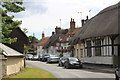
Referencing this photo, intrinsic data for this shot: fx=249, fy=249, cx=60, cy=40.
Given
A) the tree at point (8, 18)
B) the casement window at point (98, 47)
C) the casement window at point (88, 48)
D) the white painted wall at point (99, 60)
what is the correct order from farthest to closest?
the casement window at point (88, 48) → the casement window at point (98, 47) → the white painted wall at point (99, 60) → the tree at point (8, 18)

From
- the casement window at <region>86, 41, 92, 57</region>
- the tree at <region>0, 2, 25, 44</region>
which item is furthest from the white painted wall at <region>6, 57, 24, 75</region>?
the casement window at <region>86, 41, 92, 57</region>

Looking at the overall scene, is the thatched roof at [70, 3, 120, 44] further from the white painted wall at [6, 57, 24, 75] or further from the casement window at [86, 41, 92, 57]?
the white painted wall at [6, 57, 24, 75]

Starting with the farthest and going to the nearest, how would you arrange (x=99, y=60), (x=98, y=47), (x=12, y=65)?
(x=98, y=47) → (x=99, y=60) → (x=12, y=65)

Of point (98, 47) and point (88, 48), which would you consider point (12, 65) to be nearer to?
point (98, 47)

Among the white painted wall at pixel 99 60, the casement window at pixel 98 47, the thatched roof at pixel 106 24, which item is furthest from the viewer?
the casement window at pixel 98 47

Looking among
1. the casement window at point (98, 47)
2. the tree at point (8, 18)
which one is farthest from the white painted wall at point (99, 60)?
the tree at point (8, 18)

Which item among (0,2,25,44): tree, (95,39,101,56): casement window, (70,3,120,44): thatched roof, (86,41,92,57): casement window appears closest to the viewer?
(0,2,25,44): tree

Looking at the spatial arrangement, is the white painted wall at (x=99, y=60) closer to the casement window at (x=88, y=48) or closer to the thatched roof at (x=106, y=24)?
the casement window at (x=88, y=48)

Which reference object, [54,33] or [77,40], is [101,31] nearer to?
[77,40]

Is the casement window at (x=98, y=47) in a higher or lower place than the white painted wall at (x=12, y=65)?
higher

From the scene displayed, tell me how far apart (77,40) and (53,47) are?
36306mm

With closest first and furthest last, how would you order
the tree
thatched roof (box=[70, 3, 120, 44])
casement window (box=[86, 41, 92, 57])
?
the tree
thatched roof (box=[70, 3, 120, 44])
casement window (box=[86, 41, 92, 57])

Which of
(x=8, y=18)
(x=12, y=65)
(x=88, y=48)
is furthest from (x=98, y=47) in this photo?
(x=8, y=18)

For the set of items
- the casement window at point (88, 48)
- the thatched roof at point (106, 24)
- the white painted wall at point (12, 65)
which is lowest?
the white painted wall at point (12, 65)
